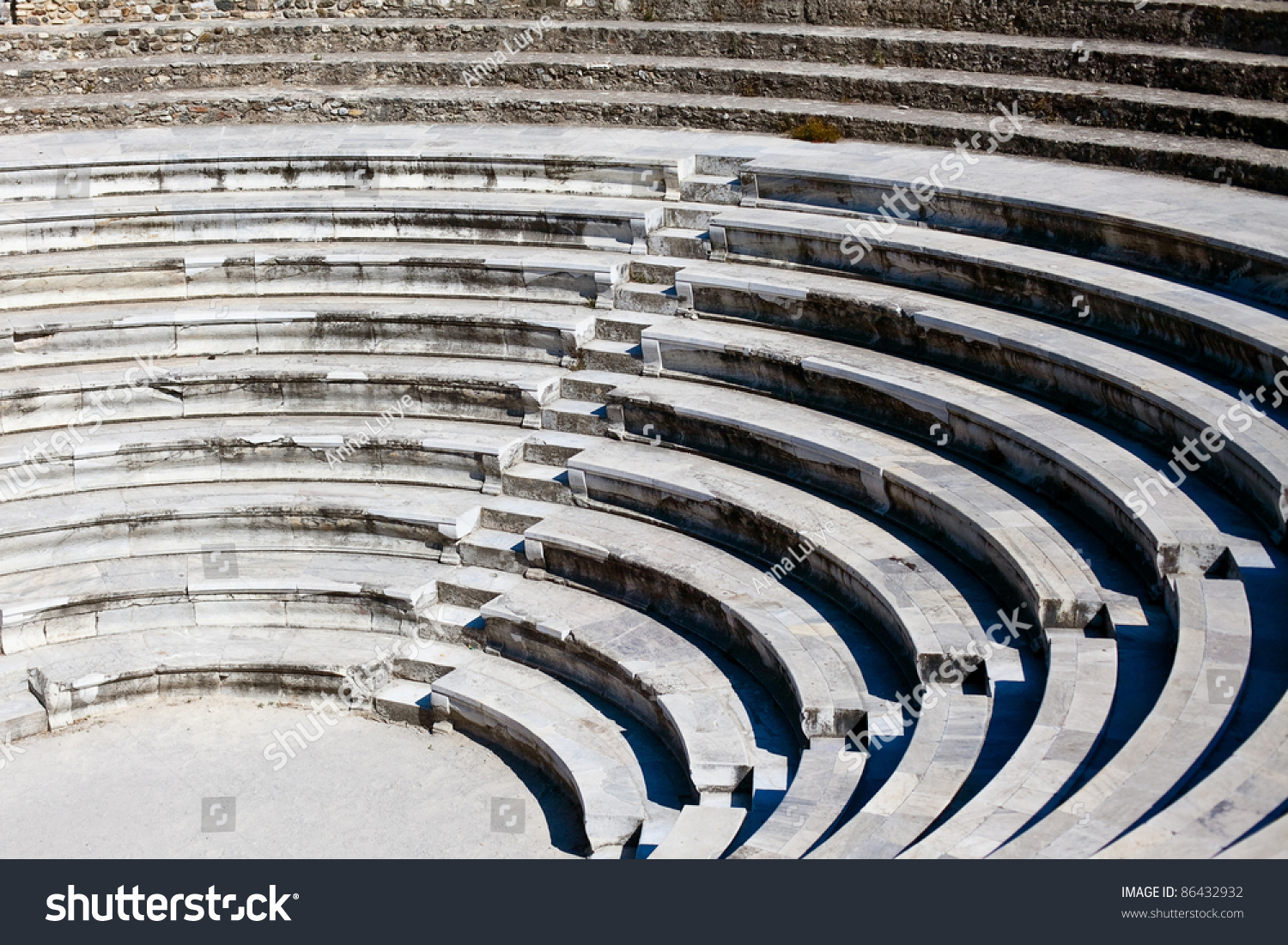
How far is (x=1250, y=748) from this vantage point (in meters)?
6.97

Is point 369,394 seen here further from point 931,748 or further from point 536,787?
point 931,748

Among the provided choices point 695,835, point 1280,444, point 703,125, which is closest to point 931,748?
point 695,835

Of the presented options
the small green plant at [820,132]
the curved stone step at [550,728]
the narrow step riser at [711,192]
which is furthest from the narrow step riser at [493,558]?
the small green plant at [820,132]

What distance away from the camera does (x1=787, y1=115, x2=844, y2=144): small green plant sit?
15406 mm

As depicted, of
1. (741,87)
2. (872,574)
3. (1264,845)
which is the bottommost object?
(1264,845)

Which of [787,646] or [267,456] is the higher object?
[267,456]

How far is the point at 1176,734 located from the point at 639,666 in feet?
15.1

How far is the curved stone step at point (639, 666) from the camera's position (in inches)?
401

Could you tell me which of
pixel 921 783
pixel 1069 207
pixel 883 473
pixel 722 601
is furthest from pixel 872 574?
pixel 1069 207

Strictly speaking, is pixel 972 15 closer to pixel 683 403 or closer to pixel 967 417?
pixel 683 403

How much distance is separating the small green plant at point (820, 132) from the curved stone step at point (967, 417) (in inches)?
114

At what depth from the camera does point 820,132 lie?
50.6ft

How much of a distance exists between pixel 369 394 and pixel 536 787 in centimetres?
452

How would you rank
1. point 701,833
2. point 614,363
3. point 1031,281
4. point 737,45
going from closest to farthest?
1. point 701,833
2. point 1031,281
3. point 614,363
4. point 737,45
